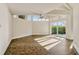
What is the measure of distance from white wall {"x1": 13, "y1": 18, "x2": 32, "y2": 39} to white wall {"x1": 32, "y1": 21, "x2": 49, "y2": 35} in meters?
0.78

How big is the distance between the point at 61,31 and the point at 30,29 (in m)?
3.51

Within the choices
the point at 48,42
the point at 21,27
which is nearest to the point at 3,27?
the point at 48,42

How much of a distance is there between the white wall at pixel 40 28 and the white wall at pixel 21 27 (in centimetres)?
78

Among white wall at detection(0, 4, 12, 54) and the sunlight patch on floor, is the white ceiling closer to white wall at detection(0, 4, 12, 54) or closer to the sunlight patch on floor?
white wall at detection(0, 4, 12, 54)

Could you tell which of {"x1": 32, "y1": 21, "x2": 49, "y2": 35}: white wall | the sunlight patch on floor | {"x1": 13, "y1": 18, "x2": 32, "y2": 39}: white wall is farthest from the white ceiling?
{"x1": 32, "y1": 21, "x2": 49, "y2": 35}: white wall

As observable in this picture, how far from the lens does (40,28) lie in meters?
15.2

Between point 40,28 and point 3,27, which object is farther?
point 40,28

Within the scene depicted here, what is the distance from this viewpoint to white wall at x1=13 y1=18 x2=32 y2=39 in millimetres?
10133

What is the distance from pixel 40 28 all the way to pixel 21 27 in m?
3.94

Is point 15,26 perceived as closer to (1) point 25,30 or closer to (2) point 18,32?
(2) point 18,32

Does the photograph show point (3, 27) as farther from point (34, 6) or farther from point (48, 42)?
point (48, 42)

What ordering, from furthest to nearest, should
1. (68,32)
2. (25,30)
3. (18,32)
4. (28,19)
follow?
(28,19) < (25,30) < (18,32) < (68,32)
